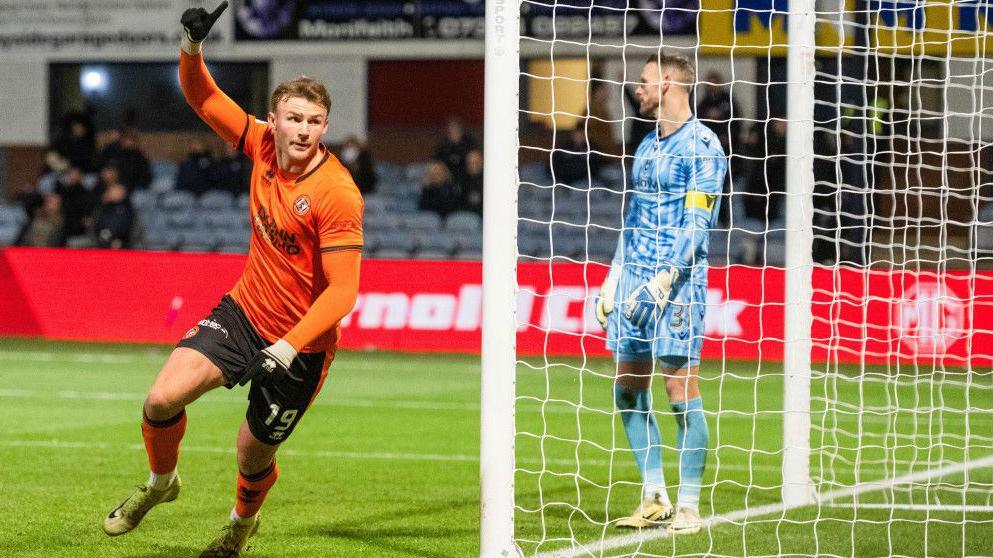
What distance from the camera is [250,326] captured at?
5539 millimetres

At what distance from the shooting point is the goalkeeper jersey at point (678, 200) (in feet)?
21.3

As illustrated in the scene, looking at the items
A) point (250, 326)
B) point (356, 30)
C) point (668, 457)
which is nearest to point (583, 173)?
point (356, 30)

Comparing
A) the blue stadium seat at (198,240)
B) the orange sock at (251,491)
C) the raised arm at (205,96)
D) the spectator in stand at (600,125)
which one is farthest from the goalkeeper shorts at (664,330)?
the blue stadium seat at (198,240)

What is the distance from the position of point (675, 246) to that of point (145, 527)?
8.98 feet

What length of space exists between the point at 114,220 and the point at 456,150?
182 inches

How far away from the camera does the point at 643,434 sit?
22.5 feet

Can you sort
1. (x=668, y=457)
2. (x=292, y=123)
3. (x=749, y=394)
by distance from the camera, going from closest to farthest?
(x=292, y=123) → (x=668, y=457) → (x=749, y=394)

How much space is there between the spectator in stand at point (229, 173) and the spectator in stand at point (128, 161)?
3.31 ft

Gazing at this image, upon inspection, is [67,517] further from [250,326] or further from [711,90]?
[711,90]

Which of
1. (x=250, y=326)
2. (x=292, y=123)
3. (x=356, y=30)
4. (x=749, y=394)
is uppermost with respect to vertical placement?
(x=356, y=30)

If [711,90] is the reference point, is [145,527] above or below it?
below

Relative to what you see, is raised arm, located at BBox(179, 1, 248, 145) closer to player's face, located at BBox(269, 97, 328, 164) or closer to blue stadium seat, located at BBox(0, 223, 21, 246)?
player's face, located at BBox(269, 97, 328, 164)

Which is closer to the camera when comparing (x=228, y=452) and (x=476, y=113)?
(x=228, y=452)

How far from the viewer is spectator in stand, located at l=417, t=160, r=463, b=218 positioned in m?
19.2
